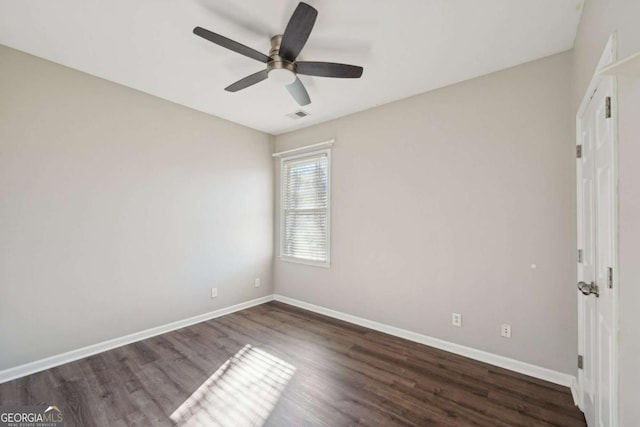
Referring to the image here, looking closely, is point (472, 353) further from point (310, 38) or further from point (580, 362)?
point (310, 38)

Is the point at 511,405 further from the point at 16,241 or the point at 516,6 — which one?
the point at 16,241

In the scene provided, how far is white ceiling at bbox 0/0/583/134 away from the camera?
179 centimetres

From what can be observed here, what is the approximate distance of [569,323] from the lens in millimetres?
2133

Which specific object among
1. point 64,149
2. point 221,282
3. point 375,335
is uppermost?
point 64,149

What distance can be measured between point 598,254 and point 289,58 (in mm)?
2274

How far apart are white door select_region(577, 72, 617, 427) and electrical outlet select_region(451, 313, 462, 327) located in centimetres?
87

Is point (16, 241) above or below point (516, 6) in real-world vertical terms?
below

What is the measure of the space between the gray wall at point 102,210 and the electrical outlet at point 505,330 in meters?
3.20

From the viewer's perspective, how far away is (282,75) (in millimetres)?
2062

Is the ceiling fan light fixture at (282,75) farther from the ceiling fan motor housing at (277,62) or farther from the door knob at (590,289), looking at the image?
the door knob at (590,289)

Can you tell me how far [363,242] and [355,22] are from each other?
7.46 feet

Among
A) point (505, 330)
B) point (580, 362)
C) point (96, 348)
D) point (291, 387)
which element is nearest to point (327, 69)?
point (291, 387)

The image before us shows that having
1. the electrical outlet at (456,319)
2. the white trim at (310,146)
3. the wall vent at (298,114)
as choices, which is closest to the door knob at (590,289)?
the electrical outlet at (456,319)

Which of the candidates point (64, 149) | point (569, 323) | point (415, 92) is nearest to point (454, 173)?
point (415, 92)
